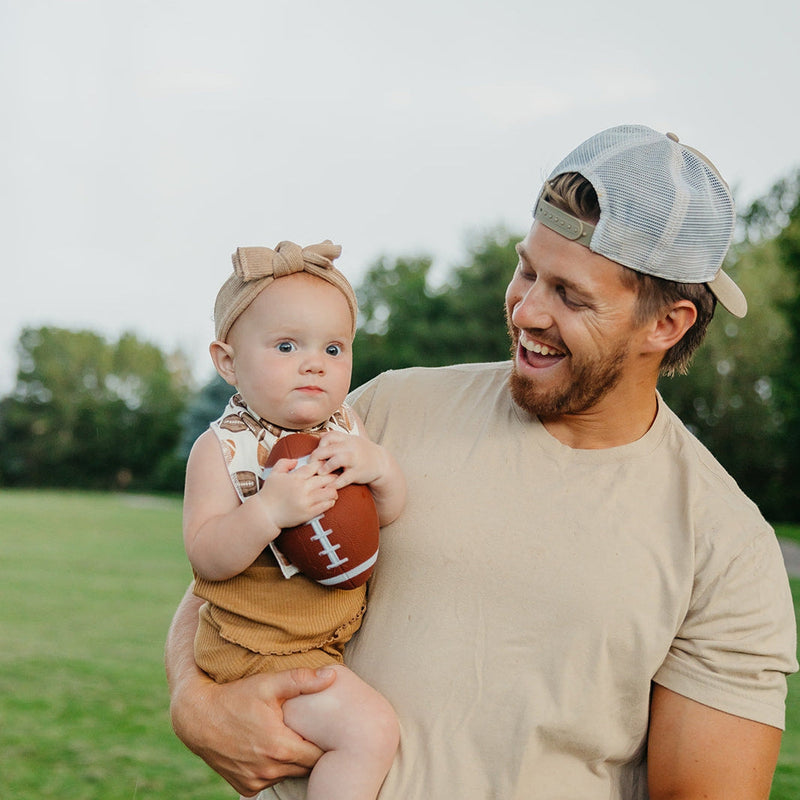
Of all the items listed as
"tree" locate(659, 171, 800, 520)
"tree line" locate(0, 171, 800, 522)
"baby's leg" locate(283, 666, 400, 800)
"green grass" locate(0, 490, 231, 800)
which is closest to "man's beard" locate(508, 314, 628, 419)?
"baby's leg" locate(283, 666, 400, 800)

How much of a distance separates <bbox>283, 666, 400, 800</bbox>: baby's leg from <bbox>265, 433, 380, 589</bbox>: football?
23 centimetres

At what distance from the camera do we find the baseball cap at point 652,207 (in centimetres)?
234

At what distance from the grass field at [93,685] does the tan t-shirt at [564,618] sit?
5.06 metres

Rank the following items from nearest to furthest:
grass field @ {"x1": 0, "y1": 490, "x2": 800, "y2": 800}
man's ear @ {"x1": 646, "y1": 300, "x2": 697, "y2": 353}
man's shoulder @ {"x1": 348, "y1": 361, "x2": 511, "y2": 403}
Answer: man's ear @ {"x1": 646, "y1": 300, "x2": 697, "y2": 353} < man's shoulder @ {"x1": 348, "y1": 361, "x2": 511, "y2": 403} < grass field @ {"x1": 0, "y1": 490, "x2": 800, "y2": 800}

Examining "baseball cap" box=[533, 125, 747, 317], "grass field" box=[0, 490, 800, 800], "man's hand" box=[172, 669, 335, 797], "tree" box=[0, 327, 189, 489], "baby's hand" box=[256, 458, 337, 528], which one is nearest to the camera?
"baby's hand" box=[256, 458, 337, 528]

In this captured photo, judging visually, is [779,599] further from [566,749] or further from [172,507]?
[172,507]

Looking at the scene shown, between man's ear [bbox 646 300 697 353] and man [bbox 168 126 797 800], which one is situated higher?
man's ear [bbox 646 300 697 353]

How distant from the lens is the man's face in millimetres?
2354

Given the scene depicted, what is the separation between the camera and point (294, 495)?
6.76 ft

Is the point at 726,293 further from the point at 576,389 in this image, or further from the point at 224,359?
the point at 224,359

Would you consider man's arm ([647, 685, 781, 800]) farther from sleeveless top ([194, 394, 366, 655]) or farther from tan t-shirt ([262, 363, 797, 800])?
sleeveless top ([194, 394, 366, 655])

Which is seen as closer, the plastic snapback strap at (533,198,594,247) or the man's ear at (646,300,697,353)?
the plastic snapback strap at (533,198,594,247)

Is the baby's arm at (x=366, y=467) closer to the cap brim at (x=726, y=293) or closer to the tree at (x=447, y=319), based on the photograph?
the cap brim at (x=726, y=293)

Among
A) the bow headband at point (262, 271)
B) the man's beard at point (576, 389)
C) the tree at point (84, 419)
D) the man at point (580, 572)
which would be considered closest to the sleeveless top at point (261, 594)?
the man at point (580, 572)
